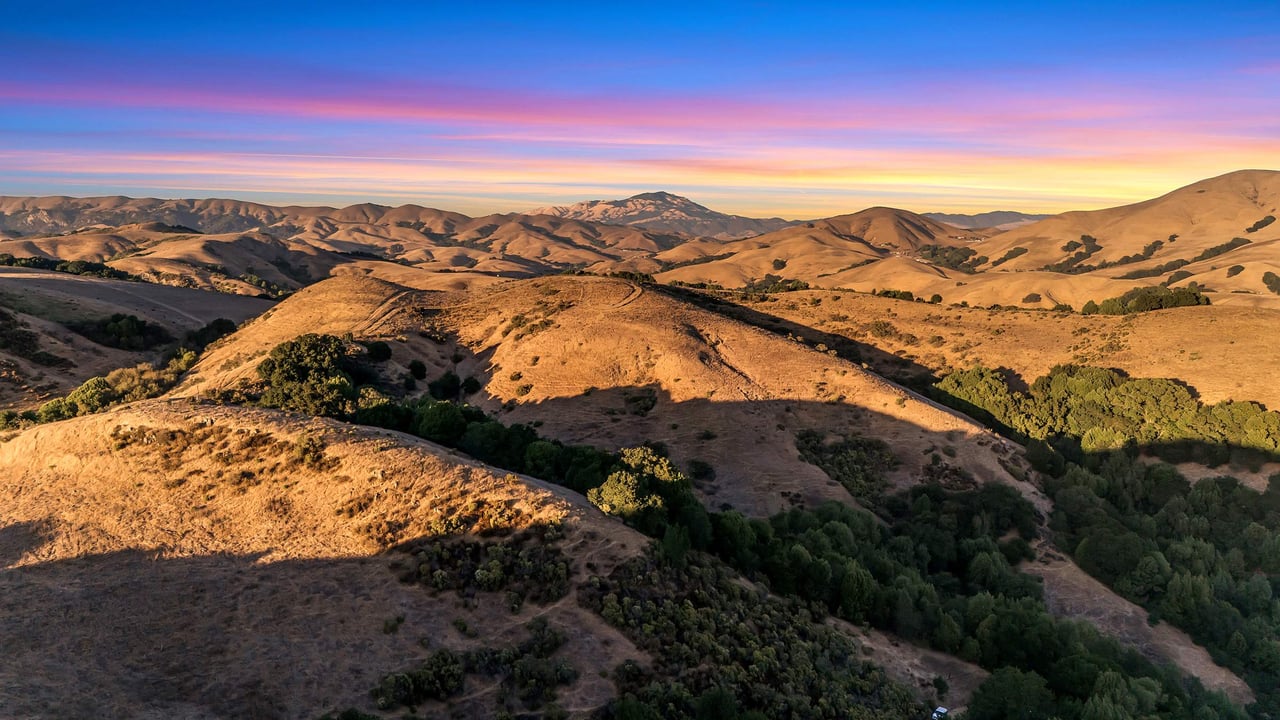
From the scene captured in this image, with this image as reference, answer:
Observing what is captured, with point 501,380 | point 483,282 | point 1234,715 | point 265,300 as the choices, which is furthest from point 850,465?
point 265,300

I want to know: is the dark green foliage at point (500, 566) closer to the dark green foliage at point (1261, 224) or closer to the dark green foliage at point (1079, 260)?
the dark green foliage at point (1079, 260)

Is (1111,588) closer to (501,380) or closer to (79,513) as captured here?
(501,380)

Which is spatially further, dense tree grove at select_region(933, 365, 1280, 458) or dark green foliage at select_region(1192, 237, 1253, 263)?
dark green foliage at select_region(1192, 237, 1253, 263)

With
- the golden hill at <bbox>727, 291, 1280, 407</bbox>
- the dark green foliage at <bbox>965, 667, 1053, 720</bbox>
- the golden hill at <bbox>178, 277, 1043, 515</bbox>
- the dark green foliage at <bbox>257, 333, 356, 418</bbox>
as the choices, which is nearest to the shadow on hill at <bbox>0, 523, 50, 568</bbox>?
the dark green foliage at <bbox>257, 333, 356, 418</bbox>

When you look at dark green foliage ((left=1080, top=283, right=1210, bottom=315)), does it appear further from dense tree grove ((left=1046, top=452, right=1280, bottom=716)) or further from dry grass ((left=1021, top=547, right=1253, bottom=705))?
dry grass ((left=1021, top=547, right=1253, bottom=705))

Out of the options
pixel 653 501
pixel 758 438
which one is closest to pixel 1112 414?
pixel 758 438

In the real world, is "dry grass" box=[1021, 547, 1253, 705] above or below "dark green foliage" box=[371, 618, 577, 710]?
below

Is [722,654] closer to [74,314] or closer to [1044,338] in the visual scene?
[1044,338]
